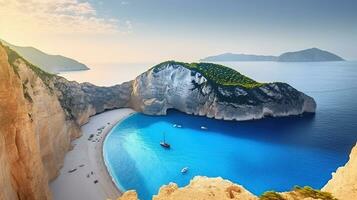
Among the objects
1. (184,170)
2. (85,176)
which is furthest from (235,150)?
(85,176)

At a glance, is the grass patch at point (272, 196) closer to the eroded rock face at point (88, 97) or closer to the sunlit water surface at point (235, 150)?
the sunlit water surface at point (235, 150)

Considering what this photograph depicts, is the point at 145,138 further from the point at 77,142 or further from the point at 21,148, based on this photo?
the point at 21,148

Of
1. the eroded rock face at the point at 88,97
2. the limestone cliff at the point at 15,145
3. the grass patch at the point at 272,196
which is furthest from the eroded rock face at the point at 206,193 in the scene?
the eroded rock face at the point at 88,97

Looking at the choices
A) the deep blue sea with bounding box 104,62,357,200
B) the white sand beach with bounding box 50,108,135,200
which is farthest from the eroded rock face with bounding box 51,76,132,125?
the deep blue sea with bounding box 104,62,357,200

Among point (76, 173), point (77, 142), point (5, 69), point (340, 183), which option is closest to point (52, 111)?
point (76, 173)

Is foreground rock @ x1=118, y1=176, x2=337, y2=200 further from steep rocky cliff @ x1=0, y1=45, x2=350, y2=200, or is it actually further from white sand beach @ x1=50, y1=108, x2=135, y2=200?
white sand beach @ x1=50, y1=108, x2=135, y2=200

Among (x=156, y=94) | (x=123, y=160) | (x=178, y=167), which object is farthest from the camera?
(x=156, y=94)
